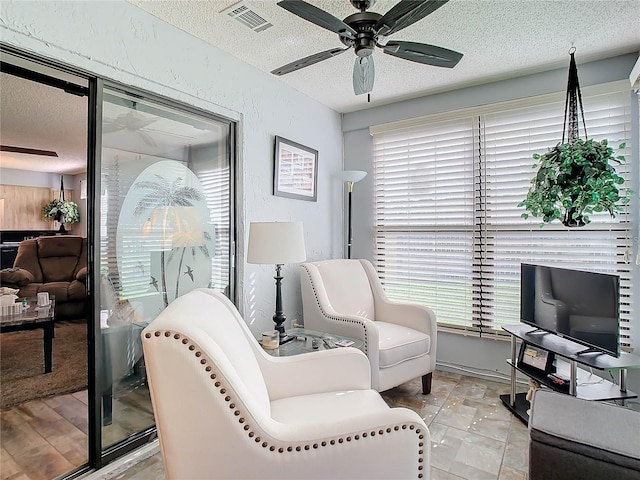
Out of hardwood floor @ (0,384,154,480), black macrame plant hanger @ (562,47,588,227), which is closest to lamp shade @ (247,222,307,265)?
hardwood floor @ (0,384,154,480)

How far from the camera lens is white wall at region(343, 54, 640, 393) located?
2.53m

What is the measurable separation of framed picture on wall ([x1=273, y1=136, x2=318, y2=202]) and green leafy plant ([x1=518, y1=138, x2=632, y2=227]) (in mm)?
1860

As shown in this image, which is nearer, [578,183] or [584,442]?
[584,442]

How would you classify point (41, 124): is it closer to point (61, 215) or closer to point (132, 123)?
point (61, 215)

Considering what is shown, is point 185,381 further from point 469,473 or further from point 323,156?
point 323,156

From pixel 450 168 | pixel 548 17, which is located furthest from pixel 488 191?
pixel 548 17

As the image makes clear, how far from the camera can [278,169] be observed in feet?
9.83

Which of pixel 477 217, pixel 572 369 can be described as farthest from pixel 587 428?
pixel 477 217

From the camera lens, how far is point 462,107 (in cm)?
317

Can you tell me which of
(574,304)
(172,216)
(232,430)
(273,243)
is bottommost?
(232,430)

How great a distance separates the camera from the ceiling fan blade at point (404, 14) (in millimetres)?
1405

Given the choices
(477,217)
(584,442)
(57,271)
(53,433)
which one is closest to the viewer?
(584,442)

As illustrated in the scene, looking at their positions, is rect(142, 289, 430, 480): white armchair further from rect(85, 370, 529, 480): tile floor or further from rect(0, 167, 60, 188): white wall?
rect(0, 167, 60, 188): white wall

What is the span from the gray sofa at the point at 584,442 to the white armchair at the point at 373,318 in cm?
96
